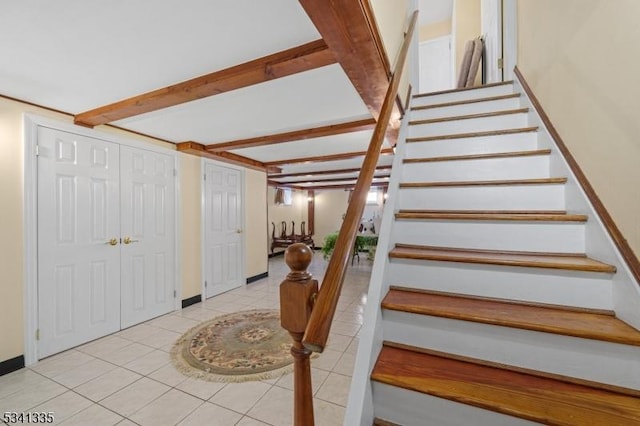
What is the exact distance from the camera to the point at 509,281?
1.29 m

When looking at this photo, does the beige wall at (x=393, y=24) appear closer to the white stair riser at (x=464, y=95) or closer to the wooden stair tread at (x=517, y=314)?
the white stair riser at (x=464, y=95)

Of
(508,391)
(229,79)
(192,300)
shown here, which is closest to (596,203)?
(508,391)

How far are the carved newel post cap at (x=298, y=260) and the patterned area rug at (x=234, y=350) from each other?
5.77 ft

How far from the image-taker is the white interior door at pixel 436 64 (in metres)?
4.85

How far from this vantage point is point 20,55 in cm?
160

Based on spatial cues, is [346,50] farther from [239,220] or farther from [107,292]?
[239,220]

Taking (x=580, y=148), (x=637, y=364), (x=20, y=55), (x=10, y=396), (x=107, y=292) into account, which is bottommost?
(x=10, y=396)

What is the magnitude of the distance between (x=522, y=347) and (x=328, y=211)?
8779 mm

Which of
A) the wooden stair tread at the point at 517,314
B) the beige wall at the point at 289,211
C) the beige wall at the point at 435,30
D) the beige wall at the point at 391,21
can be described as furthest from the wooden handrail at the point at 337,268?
the beige wall at the point at 289,211

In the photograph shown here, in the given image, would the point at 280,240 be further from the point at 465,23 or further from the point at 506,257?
the point at 506,257

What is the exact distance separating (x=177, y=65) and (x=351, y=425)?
6.99 ft

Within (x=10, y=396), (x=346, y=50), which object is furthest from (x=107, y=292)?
(x=346, y=50)

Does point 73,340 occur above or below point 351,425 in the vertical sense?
below

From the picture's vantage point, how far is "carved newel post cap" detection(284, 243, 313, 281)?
29.9 inches
